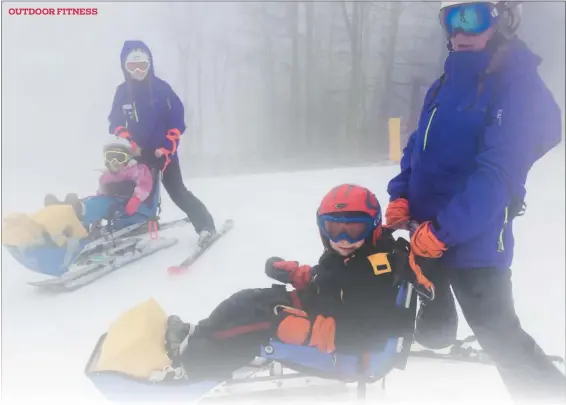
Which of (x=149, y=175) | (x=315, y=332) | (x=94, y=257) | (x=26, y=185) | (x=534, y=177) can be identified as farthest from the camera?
(x=94, y=257)

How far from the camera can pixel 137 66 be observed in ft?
4.87

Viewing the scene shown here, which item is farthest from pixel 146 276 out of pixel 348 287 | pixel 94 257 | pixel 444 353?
pixel 444 353

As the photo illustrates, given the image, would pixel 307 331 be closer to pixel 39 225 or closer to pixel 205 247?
pixel 205 247

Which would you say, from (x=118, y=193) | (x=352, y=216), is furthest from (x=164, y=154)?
(x=352, y=216)

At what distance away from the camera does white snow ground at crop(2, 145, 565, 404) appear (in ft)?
4.78

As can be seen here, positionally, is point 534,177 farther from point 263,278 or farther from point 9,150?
point 9,150

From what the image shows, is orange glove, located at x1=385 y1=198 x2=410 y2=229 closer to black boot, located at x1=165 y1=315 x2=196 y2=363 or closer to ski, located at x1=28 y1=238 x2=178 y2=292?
black boot, located at x1=165 y1=315 x2=196 y2=363

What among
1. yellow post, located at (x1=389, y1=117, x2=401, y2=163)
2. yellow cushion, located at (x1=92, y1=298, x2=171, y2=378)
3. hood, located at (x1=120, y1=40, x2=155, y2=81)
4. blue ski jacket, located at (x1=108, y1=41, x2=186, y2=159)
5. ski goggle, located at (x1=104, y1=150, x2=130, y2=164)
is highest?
hood, located at (x1=120, y1=40, x2=155, y2=81)

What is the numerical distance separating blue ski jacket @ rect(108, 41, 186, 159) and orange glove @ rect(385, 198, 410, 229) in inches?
25.4

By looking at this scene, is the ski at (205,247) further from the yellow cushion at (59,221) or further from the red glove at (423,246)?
the red glove at (423,246)

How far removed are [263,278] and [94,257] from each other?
66 centimetres

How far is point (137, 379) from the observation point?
125cm

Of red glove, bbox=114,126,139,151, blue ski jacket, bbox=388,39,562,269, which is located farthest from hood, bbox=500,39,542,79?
red glove, bbox=114,126,139,151

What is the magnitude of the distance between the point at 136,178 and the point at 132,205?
5.3 inches
